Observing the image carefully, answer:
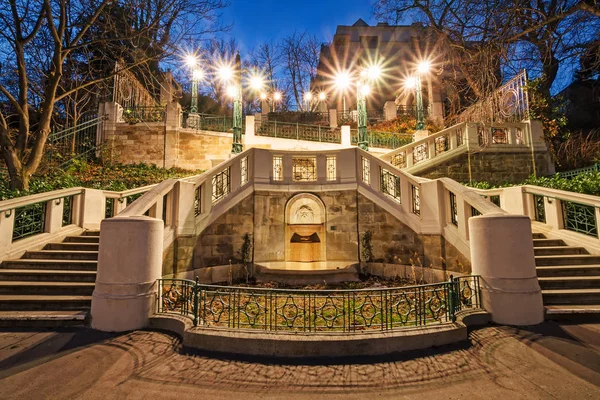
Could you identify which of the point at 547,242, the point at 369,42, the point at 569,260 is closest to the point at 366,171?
the point at 547,242

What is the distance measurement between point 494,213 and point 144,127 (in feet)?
59.4

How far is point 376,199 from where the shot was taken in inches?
336

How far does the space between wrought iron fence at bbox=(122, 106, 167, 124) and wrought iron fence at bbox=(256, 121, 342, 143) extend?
19.7 ft

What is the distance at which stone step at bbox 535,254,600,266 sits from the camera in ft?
20.7

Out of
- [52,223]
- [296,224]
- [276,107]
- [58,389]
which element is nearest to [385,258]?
[296,224]

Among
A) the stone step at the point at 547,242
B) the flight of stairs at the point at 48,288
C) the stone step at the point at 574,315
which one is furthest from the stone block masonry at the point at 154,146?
the stone step at the point at 574,315

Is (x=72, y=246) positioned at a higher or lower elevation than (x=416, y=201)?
lower

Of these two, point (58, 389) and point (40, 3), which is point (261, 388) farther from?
point (40, 3)

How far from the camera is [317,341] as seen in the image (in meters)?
3.85

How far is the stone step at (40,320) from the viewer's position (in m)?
4.75

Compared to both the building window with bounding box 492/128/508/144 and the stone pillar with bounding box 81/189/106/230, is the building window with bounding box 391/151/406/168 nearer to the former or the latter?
the building window with bounding box 492/128/508/144

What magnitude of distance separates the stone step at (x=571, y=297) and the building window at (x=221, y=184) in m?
7.50

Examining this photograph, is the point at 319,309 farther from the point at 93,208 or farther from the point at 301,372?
the point at 93,208

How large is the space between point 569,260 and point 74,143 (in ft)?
68.7
